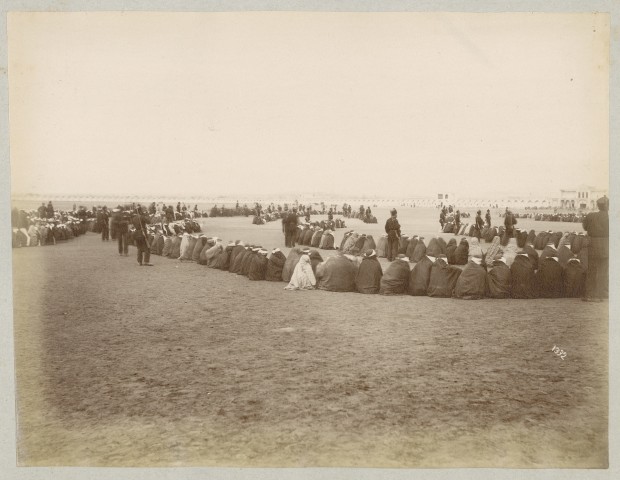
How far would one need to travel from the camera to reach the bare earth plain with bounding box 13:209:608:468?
3938 mm

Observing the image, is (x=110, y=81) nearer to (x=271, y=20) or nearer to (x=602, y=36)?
(x=271, y=20)

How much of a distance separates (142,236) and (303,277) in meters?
1.97

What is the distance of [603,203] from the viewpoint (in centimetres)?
457

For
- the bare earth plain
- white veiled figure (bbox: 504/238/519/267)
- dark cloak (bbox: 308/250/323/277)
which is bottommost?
the bare earth plain

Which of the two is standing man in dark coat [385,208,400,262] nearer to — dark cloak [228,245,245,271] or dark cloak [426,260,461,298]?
Answer: dark cloak [426,260,461,298]

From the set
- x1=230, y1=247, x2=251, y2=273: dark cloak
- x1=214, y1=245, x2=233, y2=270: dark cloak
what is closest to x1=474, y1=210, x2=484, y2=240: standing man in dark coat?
x1=230, y1=247, x2=251, y2=273: dark cloak

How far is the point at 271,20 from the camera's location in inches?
178

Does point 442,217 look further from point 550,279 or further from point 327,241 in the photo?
point 327,241

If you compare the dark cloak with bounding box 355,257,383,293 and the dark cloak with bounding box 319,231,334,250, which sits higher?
the dark cloak with bounding box 319,231,334,250

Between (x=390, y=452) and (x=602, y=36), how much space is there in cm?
409

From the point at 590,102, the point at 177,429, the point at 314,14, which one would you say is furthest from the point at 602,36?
the point at 177,429

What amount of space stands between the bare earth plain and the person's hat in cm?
27

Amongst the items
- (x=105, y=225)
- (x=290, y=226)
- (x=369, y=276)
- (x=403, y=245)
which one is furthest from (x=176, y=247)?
(x=403, y=245)

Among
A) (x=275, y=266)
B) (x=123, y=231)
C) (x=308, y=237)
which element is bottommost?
(x=275, y=266)
